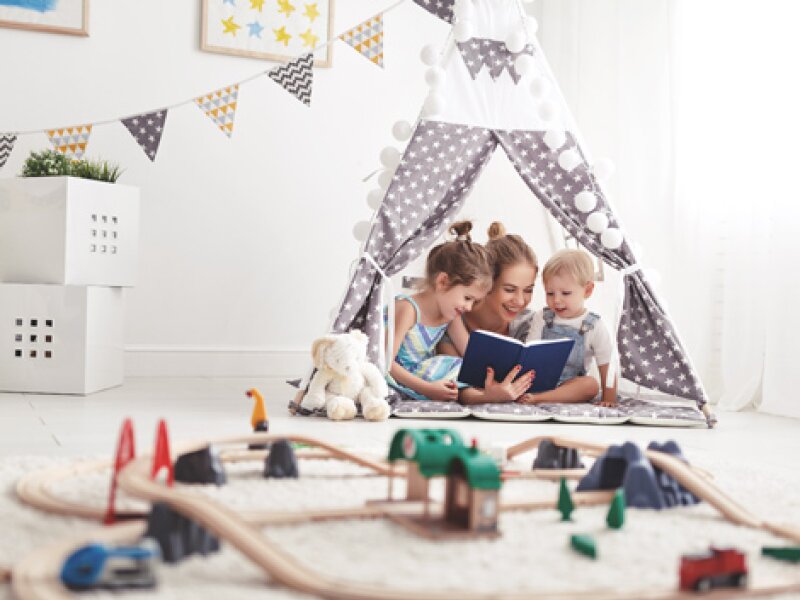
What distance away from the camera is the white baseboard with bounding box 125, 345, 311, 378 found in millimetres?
3676

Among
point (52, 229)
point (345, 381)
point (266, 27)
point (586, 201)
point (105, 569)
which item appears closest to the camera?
point (105, 569)

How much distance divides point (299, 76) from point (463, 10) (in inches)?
28.5

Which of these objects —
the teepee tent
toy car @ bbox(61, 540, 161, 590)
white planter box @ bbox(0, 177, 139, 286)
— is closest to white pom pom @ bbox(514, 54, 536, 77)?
the teepee tent

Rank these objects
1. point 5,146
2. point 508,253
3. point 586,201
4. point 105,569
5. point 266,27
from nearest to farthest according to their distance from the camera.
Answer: point 105,569 < point 586,201 < point 508,253 < point 5,146 < point 266,27

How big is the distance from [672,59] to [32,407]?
2352mm

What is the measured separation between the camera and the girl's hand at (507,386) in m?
2.81

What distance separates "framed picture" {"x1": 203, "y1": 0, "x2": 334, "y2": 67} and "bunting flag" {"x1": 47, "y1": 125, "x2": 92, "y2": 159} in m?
0.57

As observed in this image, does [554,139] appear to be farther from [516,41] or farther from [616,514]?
[616,514]

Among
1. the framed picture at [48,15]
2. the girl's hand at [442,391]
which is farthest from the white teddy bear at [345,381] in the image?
the framed picture at [48,15]

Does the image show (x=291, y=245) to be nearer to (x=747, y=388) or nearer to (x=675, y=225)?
(x=675, y=225)

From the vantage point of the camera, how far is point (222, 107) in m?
3.49

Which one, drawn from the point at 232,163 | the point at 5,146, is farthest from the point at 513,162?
the point at 5,146

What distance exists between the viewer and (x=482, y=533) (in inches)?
48.4

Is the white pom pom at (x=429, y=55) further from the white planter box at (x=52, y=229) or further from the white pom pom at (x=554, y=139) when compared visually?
the white planter box at (x=52, y=229)
